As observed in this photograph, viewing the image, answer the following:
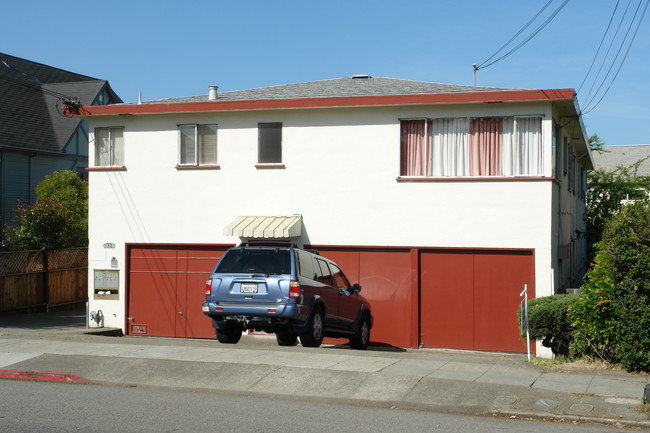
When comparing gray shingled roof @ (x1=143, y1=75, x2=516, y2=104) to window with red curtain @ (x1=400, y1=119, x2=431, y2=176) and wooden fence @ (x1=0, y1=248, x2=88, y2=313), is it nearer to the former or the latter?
window with red curtain @ (x1=400, y1=119, x2=431, y2=176)

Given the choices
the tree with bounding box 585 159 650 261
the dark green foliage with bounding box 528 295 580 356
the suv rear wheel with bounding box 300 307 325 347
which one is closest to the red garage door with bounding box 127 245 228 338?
the suv rear wheel with bounding box 300 307 325 347

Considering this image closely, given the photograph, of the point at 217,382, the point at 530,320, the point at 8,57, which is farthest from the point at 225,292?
the point at 8,57

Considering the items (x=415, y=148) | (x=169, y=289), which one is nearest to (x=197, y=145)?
(x=169, y=289)

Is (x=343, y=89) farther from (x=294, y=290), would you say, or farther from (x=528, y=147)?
(x=294, y=290)

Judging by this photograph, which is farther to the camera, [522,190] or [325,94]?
[325,94]

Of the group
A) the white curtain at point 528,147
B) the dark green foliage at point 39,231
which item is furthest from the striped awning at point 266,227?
the dark green foliage at point 39,231

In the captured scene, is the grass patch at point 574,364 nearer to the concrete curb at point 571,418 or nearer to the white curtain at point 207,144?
the concrete curb at point 571,418

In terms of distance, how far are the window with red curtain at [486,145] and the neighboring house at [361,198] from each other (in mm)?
33

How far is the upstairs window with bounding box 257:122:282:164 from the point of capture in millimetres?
19875

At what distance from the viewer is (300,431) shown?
8.45 m

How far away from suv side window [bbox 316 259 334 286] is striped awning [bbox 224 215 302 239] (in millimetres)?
2482

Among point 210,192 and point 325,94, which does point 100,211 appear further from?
point 325,94

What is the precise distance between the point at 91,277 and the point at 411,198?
8.78 m

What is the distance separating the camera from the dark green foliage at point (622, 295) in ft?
38.9
